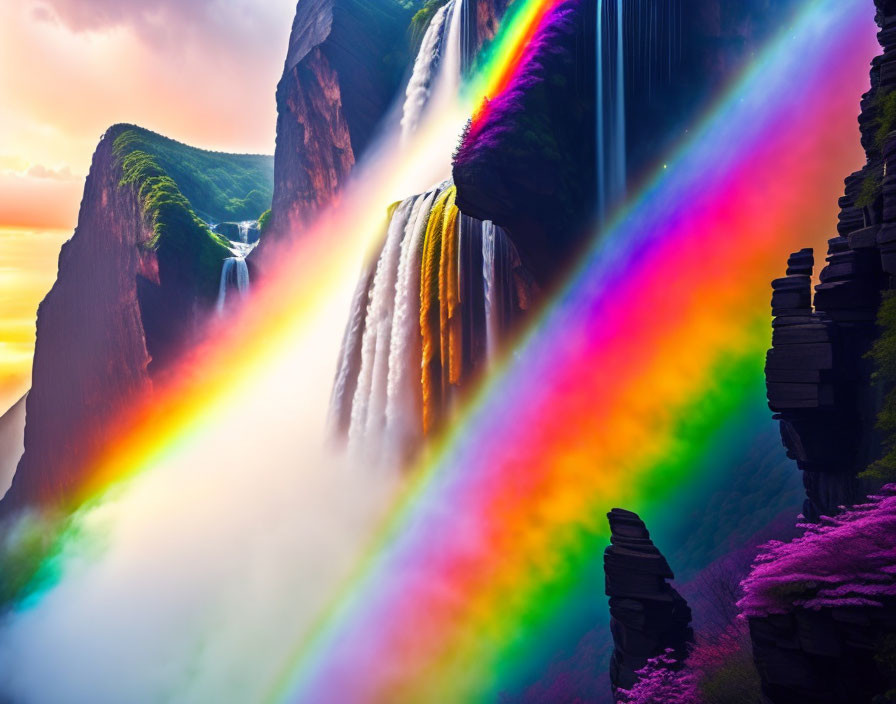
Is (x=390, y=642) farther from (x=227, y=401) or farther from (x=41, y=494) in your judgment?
(x=41, y=494)

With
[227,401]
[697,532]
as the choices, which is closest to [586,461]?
[697,532]

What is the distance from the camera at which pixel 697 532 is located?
22.6m

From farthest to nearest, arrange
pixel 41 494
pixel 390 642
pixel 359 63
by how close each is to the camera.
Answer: pixel 41 494
pixel 359 63
pixel 390 642

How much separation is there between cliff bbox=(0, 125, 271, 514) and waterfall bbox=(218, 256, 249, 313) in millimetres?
468

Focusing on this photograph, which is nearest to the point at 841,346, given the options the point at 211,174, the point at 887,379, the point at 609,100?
the point at 887,379

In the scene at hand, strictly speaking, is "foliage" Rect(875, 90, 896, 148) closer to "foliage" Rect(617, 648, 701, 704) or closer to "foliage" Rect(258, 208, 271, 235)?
"foliage" Rect(617, 648, 701, 704)

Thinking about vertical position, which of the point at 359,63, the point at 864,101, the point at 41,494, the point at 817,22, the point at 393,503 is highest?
the point at 359,63

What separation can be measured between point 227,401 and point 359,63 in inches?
780

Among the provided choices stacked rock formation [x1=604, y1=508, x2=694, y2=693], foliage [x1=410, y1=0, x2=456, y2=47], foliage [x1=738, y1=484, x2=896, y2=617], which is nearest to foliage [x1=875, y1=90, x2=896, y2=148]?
foliage [x1=738, y1=484, x2=896, y2=617]

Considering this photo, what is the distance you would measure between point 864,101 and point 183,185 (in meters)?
48.8

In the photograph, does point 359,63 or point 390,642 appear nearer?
point 390,642

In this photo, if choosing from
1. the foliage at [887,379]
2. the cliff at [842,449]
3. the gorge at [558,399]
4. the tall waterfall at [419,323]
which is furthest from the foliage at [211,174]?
the foliage at [887,379]

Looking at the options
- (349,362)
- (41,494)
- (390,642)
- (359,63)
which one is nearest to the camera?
(390,642)

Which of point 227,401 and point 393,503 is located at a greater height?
point 227,401
